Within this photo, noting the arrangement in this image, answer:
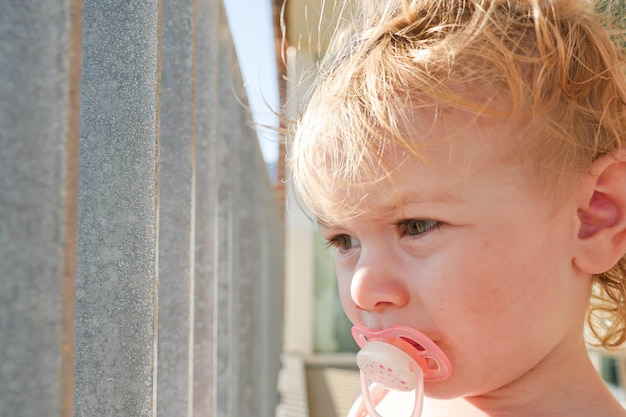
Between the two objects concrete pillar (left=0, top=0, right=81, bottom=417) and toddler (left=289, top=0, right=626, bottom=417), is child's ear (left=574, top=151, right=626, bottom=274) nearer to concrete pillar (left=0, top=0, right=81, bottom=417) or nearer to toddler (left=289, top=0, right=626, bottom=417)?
toddler (left=289, top=0, right=626, bottom=417)

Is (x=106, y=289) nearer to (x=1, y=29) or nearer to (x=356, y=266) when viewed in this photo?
(x=1, y=29)

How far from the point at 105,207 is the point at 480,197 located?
50 centimetres

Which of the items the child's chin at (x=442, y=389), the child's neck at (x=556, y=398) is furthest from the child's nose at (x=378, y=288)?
the child's neck at (x=556, y=398)

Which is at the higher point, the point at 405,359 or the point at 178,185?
the point at 178,185

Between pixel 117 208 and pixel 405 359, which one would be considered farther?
pixel 405 359

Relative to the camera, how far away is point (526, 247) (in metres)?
0.87

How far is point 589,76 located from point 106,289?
2.52 feet

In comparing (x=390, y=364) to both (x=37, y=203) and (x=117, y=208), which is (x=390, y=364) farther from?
(x=37, y=203)

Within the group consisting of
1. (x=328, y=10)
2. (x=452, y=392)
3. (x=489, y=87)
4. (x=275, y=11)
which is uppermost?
(x=275, y=11)

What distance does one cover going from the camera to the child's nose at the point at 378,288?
85 centimetres

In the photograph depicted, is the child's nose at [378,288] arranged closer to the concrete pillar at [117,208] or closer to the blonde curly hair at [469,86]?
the blonde curly hair at [469,86]

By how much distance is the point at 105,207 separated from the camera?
0.56 meters

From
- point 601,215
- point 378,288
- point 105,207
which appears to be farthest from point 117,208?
point 601,215

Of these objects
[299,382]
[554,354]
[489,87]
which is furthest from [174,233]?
[299,382]
